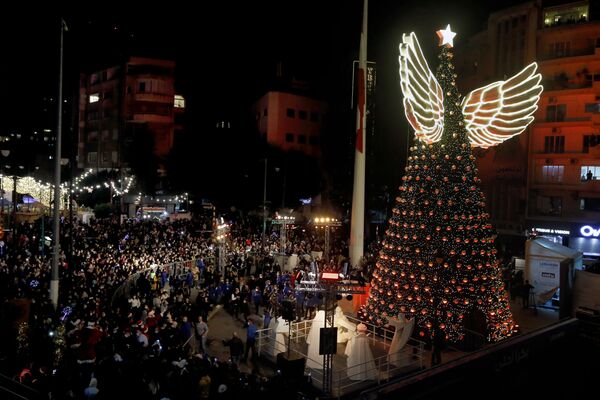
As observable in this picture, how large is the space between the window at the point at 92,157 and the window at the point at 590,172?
51852mm

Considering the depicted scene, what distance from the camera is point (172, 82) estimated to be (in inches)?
2164

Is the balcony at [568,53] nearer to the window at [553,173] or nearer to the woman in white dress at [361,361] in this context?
the window at [553,173]

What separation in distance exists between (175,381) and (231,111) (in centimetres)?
5309

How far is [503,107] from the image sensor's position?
48.0ft

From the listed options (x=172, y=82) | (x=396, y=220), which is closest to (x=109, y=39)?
(x=172, y=82)

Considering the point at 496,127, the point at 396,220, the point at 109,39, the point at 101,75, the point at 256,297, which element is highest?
the point at 109,39

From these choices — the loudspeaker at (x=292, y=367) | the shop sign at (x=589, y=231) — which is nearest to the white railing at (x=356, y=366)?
the loudspeaker at (x=292, y=367)

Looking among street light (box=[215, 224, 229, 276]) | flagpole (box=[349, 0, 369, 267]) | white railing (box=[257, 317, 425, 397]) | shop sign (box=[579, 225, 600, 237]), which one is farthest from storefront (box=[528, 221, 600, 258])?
white railing (box=[257, 317, 425, 397])

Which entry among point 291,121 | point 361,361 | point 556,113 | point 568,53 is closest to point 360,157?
point 361,361

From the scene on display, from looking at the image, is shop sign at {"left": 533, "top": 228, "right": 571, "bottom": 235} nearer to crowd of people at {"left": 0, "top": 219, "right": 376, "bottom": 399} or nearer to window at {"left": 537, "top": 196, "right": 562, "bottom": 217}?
window at {"left": 537, "top": 196, "right": 562, "bottom": 217}

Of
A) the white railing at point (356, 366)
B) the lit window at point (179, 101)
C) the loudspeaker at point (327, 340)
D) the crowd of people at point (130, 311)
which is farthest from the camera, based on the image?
the lit window at point (179, 101)

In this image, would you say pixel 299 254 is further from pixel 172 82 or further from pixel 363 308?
pixel 172 82

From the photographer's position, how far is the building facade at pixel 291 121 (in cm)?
5128

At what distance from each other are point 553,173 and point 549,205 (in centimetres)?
229
